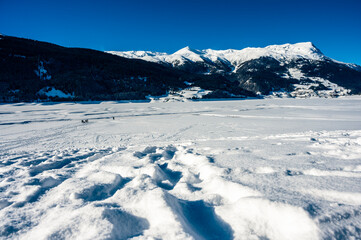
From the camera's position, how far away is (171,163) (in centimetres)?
349

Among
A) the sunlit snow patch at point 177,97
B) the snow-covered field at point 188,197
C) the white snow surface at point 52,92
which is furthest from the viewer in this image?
the sunlit snow patch at point 177,97

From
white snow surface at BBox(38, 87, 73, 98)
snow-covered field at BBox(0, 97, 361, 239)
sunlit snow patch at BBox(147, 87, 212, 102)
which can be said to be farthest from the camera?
sunlit snow patch at BBox(147, 87, 212, 102)

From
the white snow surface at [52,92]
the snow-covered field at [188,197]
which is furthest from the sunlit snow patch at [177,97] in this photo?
the snow-covered field at [188,197]

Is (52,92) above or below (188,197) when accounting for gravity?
above

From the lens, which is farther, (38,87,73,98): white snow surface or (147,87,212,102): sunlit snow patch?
(147,87,212,102): sunlit snow patch

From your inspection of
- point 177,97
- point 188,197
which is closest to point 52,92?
point 177,97

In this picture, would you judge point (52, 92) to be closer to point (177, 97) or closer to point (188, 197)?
point (177, 97)

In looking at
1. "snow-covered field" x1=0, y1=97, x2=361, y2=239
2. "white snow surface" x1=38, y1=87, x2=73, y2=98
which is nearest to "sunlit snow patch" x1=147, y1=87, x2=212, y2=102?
"white snow surface" x1=38, y1=87, x2=73, y2=98

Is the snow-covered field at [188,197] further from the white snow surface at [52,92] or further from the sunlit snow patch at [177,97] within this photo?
the white snow surface at [52,92]

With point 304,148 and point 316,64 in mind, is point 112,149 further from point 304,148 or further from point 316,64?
point 316,64

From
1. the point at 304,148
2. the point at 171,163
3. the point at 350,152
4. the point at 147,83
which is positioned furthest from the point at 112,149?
the point at 147,83

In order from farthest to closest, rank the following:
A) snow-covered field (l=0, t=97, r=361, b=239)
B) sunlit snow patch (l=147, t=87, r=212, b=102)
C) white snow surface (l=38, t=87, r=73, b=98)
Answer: sunlit snow patch (l=147, t=87, r=212, b=102), white snow surface (l=38, t=87, r=73, b=98), snow-covered field (l=0, t=97, r=361, b=239)

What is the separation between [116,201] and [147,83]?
6682 cm

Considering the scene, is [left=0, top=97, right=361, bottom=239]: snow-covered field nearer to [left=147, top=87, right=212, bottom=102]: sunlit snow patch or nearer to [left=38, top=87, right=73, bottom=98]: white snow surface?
[left=147, top=87, right=212, bottom=102]: sunlit snow patch
